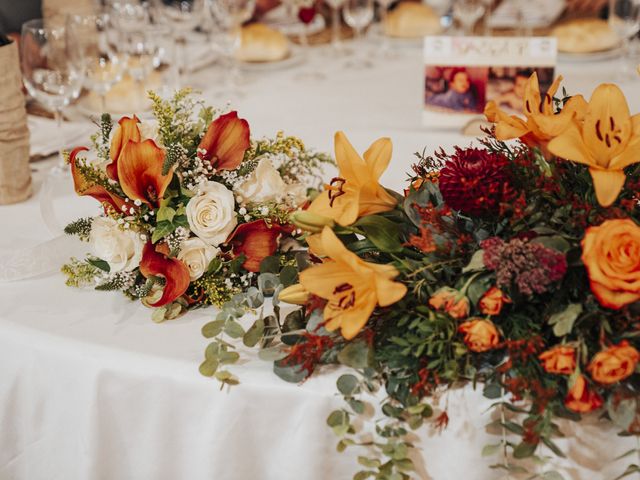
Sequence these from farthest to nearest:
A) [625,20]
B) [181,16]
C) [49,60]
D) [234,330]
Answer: [181,16]
[625,20]
[49,60]
[234,330]

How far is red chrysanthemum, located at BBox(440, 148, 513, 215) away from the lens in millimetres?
897

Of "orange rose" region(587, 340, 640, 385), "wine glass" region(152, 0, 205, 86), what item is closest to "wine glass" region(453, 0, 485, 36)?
"wine glass" region(152, 0, 205, 86)

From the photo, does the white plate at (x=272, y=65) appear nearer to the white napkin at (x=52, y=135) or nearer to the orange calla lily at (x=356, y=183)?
the white napkin at (x=52, y=135)

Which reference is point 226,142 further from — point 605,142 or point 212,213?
point 605,142

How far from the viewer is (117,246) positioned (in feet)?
3.60

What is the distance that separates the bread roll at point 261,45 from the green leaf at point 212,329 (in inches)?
55.6

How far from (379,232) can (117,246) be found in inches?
13.8

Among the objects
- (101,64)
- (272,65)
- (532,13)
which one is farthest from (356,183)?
(532,13)

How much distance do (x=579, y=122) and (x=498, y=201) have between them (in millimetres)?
138

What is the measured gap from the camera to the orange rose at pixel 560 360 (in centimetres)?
82

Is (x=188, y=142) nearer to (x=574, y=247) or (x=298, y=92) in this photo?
(x=574, y=247)

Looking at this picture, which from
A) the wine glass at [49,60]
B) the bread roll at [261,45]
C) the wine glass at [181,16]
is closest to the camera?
the wine glass at [49,60]

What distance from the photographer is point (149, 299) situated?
3.71 feet

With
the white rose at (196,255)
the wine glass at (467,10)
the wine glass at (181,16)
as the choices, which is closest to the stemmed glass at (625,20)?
the wine glass at (467,10)
